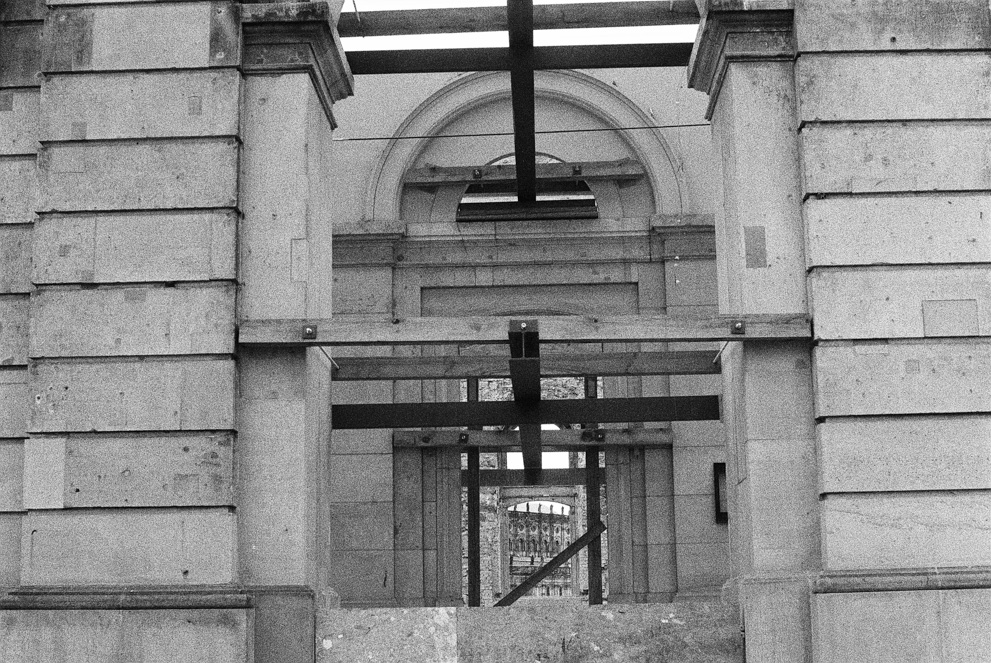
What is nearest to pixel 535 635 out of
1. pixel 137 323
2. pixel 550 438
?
pixel 137 323

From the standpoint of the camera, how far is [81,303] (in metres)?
12.9

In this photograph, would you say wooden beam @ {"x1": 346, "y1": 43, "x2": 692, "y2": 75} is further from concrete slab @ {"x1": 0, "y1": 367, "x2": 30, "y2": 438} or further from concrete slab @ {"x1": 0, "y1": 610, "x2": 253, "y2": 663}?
concrete slab @ {"x1": 0, "y1": 610, "x2": 253, "y2": 663}

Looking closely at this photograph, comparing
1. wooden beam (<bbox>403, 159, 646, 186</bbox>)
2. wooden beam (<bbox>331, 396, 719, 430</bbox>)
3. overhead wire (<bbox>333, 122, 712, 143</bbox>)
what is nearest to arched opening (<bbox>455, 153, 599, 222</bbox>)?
wooden beam (<bbox>403, 159, 646, 186</bbox>)

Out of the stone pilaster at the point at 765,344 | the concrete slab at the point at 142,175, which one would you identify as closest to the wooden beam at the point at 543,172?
the stone pilaster at the point at 765,344

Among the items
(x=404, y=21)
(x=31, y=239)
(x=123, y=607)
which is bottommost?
(x=123, y=607)

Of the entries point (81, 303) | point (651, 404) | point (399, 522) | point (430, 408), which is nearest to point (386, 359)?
point (430, 408)

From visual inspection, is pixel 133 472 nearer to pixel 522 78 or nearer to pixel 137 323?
pixel 137 323

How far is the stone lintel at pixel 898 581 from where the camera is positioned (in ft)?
39.4

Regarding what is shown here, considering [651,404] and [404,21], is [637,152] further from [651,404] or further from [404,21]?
[651,404]

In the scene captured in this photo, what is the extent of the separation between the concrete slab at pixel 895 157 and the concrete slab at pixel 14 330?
7581 millimetres

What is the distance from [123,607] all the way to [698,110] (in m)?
14.2

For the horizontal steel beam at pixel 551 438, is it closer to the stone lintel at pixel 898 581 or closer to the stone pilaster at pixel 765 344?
the stone pilaster at pixel 765 344

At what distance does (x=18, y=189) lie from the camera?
1377cm

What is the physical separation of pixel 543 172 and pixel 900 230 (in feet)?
35.0
